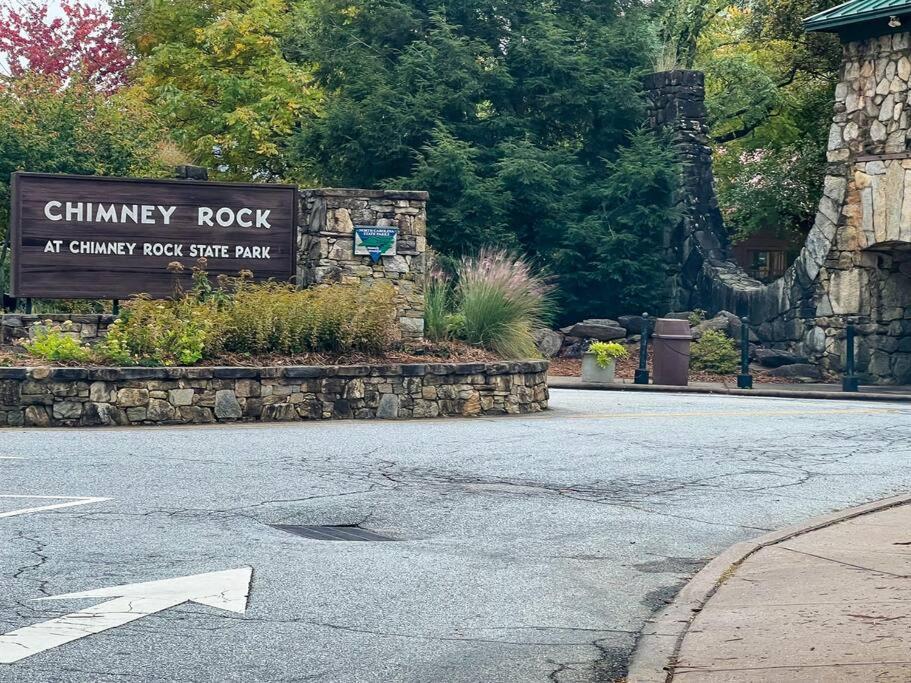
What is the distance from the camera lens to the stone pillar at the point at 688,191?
32.0 meters

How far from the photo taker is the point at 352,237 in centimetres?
2097

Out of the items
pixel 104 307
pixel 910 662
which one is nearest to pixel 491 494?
pixel 910 662

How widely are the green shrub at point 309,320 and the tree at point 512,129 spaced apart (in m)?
11.4

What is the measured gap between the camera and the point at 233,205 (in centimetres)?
2077

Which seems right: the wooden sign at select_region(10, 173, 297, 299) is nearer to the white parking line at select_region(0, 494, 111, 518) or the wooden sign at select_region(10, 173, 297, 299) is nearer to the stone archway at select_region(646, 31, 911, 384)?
the white parking line at select_region(0, 494, 111, 518)

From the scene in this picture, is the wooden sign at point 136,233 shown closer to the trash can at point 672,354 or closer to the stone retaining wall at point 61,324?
the stone retaining wall at point 61,324

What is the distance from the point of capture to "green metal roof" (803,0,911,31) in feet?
84.8

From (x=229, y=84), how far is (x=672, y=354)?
16043 millimetres

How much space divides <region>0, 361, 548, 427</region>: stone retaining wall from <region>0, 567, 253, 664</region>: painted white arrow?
8.47 meters

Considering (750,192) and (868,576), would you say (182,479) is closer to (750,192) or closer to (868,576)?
(868,576)

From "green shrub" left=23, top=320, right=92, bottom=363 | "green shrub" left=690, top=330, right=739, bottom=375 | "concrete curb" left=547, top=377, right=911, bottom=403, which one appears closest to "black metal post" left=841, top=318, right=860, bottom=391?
"concrete curb" left=547, top=377, right=911, bottom=403

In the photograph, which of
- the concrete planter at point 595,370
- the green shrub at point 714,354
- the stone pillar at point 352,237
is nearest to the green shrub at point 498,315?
the stone pillar at point 352,237

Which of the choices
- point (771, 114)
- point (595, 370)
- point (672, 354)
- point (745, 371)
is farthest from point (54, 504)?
point (771, 114)

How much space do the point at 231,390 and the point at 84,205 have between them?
509 cm
